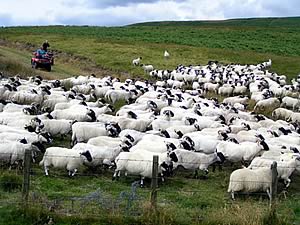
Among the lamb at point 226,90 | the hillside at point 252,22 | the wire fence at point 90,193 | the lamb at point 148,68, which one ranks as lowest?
the wire fence at point 90,193

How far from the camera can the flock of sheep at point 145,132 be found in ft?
47.1

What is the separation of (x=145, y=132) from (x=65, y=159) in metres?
4.93

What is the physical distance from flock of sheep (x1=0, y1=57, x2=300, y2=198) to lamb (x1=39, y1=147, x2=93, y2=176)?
0.09 feet

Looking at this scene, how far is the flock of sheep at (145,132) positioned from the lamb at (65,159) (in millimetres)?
27

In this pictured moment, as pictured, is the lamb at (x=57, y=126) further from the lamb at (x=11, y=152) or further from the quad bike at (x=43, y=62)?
the quad bike at (x=43, y=62)

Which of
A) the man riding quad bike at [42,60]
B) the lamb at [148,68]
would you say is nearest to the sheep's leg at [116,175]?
the man riding quad bike at [42,60]

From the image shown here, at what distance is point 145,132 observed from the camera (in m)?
18.6

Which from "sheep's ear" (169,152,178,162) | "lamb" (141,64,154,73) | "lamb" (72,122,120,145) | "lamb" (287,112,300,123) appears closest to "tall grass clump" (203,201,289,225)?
"sheep's ear" (169,152,178,162)

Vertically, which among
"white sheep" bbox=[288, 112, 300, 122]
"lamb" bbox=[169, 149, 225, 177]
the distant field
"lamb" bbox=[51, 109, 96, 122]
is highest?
the distant field

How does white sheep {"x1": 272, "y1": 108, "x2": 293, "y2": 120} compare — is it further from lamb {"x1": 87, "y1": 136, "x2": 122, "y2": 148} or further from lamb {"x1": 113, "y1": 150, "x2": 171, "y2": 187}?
lamb {"x1": 113, "y1": 150, "x2": 171, "y2": 187}

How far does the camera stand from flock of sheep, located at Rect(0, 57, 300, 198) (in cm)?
1435

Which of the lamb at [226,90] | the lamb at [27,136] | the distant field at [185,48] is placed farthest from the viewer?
the distant field at [185,48]

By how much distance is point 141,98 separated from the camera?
25.4m

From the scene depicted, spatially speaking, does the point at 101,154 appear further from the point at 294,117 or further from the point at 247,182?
the point at 294,117
